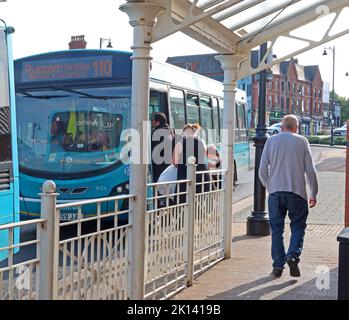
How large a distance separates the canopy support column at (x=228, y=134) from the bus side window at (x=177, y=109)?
2708 mm

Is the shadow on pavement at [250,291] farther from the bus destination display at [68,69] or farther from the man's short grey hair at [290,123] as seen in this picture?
the bus destination display at [68,69]

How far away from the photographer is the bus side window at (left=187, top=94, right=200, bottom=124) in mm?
11883

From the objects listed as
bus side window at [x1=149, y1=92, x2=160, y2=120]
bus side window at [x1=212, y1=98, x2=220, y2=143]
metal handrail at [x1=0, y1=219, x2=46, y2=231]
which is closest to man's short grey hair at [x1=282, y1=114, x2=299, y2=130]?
bus side window at [x1=149, y1=92, x2=160, y2=120]

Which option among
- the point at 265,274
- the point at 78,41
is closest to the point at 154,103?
the point at 265,274

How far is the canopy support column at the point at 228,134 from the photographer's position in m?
7.73

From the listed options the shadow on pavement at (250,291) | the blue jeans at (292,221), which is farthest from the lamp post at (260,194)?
the shadow on pavement at (250,291)

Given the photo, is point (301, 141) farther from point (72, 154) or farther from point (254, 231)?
point (72, 154)

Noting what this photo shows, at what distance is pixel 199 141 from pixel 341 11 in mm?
2604

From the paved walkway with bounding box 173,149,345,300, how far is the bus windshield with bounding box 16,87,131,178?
108 inches

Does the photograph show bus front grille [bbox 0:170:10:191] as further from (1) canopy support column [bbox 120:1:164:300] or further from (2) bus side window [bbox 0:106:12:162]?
(1) canopy support column [bbox 120:1:164:300]

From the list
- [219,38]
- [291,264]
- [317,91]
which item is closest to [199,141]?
[219,38]

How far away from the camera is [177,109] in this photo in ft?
36.2

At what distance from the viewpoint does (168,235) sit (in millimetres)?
5773

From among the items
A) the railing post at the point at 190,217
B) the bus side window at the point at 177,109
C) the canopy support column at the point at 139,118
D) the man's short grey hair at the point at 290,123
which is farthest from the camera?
the bus side window at the point at 177,109
